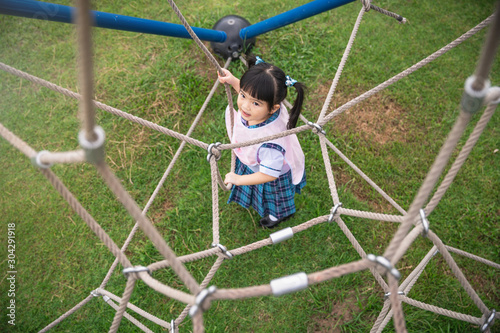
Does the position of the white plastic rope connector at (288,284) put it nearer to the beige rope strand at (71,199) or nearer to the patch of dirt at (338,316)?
the beige rope strand at (71,199)

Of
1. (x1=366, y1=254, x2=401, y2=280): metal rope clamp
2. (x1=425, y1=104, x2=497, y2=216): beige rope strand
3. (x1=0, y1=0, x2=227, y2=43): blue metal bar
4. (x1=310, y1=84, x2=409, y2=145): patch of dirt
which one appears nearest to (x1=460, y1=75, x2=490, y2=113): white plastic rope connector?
(x1=425, y1=104, x2=497, y2=216): beige rope strand

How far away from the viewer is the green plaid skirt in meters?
1.42

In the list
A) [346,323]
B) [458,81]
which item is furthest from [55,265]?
[458,81]

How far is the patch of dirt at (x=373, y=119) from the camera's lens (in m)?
1.87

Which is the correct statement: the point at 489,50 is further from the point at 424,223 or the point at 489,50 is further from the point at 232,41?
the point at 232,41

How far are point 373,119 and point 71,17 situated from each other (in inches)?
58.5

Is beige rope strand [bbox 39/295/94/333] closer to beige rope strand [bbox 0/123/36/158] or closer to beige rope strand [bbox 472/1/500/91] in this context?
beige rope strand [bbox 0/123/36/158]

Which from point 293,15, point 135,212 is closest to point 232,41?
point 293,15

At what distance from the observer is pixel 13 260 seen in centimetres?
160

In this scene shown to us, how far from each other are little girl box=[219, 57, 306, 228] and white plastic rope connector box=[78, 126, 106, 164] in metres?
0.67

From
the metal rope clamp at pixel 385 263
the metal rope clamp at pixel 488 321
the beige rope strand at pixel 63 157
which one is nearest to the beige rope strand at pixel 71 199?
the beige rope strand at pixel 63 157

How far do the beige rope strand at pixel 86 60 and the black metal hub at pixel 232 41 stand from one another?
1.49m

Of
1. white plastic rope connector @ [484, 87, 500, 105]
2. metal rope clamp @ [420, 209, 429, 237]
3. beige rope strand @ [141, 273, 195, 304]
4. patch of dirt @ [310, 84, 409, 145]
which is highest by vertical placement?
white plastic rope connector @ [484, 87, 500, 105]

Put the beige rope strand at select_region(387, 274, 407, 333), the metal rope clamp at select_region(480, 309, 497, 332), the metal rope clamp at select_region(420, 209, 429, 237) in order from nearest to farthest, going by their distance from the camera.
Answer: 1. the beige rope strand at select_region(387, 274, 407, 333)
2. the metal rope clamp at select_region(420, 209, 429, 237)
3. the metal rope clamp at select_region(480, 309, 497, 332)
